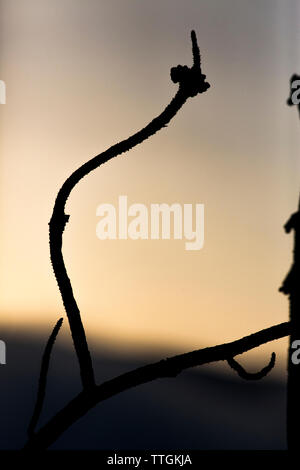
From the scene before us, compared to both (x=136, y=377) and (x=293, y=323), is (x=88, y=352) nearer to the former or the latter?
(x=136, y=377)

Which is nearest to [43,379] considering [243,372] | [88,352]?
[88,352]

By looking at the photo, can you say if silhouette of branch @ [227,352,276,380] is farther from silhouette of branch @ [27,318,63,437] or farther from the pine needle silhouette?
silhouette of branch @ [27,318,63,437]

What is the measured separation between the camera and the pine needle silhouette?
38 centimetres

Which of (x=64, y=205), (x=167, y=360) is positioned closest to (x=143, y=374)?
(x=167, y=360)

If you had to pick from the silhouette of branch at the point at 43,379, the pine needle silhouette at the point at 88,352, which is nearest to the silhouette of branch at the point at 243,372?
the pine needle silhouette at the point at 88,352

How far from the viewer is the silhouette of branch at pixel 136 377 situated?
40cm

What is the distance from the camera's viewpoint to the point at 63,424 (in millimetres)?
402

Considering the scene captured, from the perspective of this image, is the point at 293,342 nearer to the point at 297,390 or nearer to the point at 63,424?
the point at 297,390

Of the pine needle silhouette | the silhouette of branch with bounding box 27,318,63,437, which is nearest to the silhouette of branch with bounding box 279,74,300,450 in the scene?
the pine needle silhouette

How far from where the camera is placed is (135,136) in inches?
14.8

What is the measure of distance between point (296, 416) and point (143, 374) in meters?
0.12

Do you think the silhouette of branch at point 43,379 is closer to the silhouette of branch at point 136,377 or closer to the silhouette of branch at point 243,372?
the silhouette of branch at point 136,377
